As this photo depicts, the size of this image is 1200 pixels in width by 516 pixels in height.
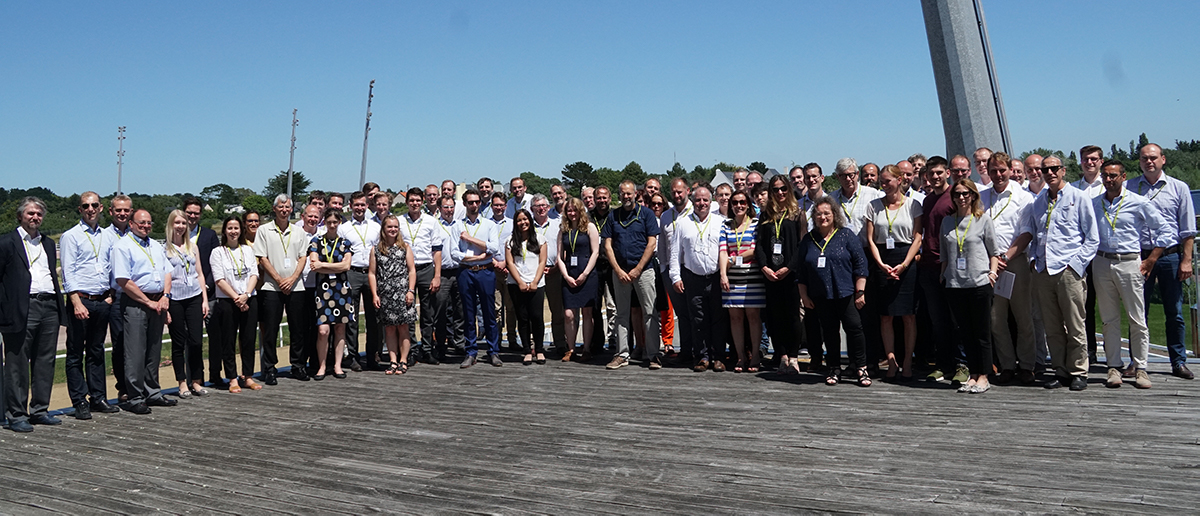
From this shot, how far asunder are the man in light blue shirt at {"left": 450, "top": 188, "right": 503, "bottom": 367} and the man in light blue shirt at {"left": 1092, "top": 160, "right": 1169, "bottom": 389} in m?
5.07

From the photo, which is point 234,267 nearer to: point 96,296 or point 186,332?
point 186,332

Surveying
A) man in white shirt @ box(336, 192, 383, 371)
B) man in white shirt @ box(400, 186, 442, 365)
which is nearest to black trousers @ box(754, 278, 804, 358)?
man in white shirt @ box(400, 186, 442, 365)

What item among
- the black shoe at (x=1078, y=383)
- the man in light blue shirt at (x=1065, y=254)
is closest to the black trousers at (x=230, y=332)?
the man in light blue shirt at (x=1065, y=254)

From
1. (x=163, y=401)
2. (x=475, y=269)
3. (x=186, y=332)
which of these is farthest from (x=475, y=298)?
Answer: (x=163, y=401)

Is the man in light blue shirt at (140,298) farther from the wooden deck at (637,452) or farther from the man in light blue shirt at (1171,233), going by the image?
the man in light blue shirt at (1171,233)

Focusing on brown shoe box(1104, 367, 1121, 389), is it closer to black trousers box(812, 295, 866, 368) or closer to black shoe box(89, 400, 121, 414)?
black trousers box(812, 295, 866, 368)

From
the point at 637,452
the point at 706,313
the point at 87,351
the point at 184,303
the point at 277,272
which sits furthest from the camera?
the point at 706,313

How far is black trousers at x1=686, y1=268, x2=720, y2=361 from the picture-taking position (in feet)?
23.9

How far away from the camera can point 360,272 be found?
7676mm

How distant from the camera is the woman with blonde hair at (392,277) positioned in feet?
25.1

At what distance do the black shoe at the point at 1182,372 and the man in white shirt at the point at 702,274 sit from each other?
3.35 metres

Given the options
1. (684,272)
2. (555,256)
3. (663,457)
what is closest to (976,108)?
(684,272)

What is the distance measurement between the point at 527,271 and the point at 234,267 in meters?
2.54

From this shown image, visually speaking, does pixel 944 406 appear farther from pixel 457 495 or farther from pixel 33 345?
pixel 33 345
